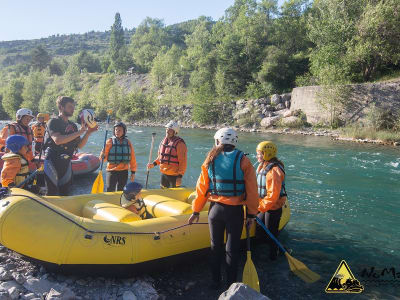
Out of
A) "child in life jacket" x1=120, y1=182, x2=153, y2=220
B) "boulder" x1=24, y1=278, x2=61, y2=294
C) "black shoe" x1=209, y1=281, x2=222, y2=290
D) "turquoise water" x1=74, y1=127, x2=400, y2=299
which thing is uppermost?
"child in life jacket" x1=120, y1=182, x2=153, y2=220

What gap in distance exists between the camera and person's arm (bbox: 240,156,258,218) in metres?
3.19

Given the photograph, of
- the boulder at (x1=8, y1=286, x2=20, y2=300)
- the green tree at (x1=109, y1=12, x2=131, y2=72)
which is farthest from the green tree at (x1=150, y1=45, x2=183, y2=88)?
the boulder at (x1=8, y1=286, x2=20, y2=300)

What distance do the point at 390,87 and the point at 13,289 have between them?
67.7 ft

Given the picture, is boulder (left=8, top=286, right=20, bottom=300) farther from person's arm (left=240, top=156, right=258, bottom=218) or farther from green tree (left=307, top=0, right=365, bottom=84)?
green tree (left=307, top=0, right=365, bottom=84)

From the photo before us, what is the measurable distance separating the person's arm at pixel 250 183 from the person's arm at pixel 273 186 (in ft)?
2.78

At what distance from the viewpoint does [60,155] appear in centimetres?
449

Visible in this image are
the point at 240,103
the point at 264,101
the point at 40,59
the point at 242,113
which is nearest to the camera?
the point at 242,113

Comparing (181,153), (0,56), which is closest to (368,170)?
(181,153)

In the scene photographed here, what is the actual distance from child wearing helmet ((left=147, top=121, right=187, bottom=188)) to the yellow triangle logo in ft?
9.50

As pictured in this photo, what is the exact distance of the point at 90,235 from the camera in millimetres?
3473

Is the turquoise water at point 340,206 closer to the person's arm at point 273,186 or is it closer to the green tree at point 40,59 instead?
the person's arm at point 273,186

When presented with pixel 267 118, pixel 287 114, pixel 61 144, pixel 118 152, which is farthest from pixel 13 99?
pixel 61 144

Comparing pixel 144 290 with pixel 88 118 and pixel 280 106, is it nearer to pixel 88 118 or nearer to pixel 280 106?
pixel 88 118

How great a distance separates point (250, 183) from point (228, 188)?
23cm
